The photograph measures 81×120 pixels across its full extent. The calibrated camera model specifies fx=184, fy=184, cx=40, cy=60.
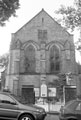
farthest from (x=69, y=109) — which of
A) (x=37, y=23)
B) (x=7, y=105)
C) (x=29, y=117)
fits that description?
(x=37, y=23)

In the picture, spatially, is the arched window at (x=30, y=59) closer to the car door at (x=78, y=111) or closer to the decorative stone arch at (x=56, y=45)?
the decorative stone arch at (x=56, y=45)

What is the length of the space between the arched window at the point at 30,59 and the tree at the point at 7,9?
16.2 metres

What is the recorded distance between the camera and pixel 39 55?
30922mm

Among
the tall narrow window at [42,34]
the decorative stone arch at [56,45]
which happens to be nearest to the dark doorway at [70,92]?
the decorative stone arch at [56,45]

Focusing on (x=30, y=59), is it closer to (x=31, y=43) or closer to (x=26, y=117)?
(x=31, y=43)

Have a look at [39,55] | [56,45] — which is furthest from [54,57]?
[39,55]

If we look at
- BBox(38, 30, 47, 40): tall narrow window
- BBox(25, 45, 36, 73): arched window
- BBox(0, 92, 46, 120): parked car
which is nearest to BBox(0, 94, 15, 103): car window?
BBox(0, 92, 46, 120): parked car

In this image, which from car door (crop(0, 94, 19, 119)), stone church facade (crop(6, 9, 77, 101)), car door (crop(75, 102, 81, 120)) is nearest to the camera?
car door (crop(75, 102, 81, 120))

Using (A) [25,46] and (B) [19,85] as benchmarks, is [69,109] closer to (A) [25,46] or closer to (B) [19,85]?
(B) [19,85]

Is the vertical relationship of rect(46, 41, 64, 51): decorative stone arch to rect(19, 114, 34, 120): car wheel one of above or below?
above

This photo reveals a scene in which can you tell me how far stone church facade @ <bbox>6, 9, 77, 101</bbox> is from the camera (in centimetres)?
2969

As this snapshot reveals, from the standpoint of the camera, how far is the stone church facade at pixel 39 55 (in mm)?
29688

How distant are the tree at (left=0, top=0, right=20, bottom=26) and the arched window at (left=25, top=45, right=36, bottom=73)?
53.3 feet

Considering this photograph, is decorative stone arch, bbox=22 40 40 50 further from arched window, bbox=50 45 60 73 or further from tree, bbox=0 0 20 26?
tree, bbox=0 0 20 26
